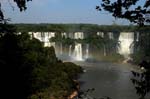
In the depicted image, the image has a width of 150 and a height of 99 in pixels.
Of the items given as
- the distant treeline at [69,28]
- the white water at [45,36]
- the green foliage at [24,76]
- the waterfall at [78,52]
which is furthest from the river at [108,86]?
the distant treeline at [69,28]

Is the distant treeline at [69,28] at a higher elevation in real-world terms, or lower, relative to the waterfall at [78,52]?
higher

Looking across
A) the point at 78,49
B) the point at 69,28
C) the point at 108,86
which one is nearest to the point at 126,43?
the point at 78,49

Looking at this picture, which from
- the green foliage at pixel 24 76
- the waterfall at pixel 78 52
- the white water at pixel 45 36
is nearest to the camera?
the green foliage at pixel 24 76

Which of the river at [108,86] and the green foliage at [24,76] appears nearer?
the green foliage at [24,76]

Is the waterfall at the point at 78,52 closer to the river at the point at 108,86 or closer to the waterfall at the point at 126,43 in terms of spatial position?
the waterfall at the point at 126,43

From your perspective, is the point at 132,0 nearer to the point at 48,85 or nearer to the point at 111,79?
the point at 48,85

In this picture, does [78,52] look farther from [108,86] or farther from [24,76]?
[24,76]

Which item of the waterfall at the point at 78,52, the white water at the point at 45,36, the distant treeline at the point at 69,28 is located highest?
the distant treeline at the point at 69,28

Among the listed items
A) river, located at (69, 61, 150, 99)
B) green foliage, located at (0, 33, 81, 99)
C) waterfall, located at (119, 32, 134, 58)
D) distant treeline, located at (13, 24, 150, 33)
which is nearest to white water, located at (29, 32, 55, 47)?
distant treeline, located at (13, 24, 150, 33)

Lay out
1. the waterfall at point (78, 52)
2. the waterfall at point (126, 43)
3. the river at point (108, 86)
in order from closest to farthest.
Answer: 1. the river at point (108, 86)
2. the waterfall at point (126, 43)
3. the waterfall at point (78, 52)
